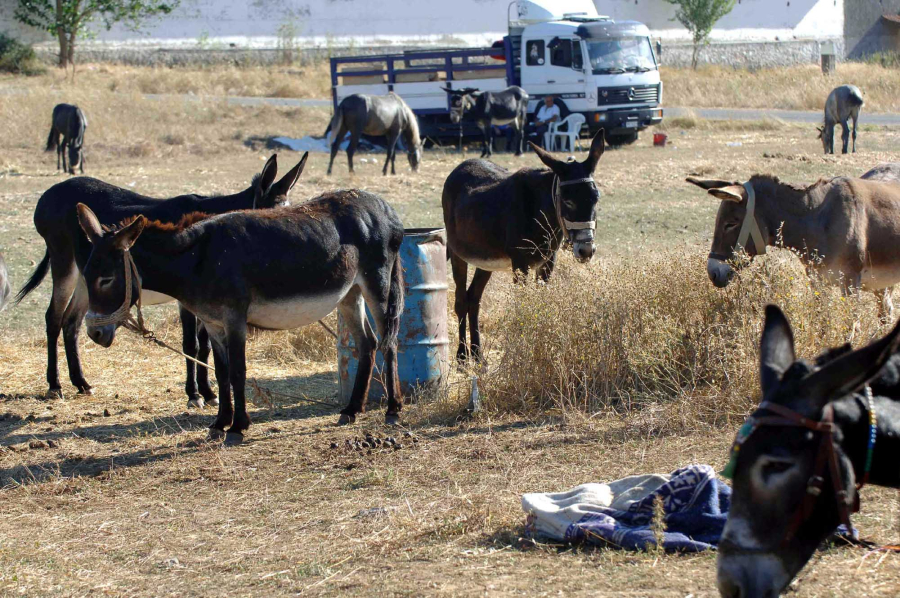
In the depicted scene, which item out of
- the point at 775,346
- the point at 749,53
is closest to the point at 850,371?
the point at 775,346

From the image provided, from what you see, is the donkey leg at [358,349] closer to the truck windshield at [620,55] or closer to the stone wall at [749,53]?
the truck windshield at [620,55]

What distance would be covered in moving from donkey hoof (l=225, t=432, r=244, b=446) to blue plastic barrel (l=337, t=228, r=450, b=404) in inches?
48.7

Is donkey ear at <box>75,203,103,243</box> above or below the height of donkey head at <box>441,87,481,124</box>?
below

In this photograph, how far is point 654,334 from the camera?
22.4 feet

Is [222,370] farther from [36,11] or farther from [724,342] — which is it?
[36,11]

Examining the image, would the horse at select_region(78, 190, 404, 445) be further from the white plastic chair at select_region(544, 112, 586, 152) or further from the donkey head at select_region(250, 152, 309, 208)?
the white plastic chair at select_region(544, 112, 586, 152)

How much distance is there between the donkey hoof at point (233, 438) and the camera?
641 centimetres

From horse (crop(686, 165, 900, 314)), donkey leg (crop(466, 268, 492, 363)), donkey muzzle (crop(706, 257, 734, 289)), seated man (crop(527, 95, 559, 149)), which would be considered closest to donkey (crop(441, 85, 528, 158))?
seated man (crop(527, 95, 559, 149))

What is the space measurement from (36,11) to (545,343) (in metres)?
43.6

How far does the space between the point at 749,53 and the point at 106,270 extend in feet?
178

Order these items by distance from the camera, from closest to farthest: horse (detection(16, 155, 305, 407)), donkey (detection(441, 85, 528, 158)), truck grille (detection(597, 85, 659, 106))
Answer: horse (detection(16, 155, 305, 407)) < donkey (detection(441, 85, 528, 158)) < truck grille (detection(597, 85, 659, 106))

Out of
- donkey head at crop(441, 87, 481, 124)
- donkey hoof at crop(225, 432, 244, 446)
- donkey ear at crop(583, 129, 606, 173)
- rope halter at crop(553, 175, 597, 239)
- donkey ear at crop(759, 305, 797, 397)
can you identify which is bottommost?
donkey hoof at crop(225, 432, 244, 446)

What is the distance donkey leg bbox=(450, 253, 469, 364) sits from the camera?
8.66 m

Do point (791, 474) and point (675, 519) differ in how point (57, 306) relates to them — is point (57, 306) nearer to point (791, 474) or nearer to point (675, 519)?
point (675, 519)
